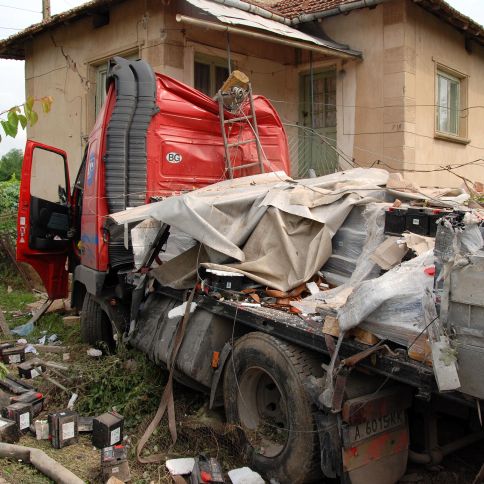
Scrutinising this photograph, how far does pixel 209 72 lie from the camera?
9750 mm

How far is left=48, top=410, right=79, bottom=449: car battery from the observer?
12.4 feet

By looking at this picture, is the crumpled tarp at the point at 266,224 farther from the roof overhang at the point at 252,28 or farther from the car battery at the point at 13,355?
the roof overhang at the point at 252,28

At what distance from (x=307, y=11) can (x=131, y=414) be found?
8.39 metres

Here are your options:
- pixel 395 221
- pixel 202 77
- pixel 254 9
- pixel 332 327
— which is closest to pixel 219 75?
pixel 202 77

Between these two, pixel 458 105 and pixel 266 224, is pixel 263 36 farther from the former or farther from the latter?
pixel 458 105

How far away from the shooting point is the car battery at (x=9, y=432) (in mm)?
3734

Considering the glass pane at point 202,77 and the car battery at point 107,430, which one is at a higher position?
the glass pane at point 202,77

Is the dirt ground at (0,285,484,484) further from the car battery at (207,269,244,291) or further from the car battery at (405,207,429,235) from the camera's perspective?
the car battery at (405,207,429,235)

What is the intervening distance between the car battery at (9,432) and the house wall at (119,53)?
6.38 meters

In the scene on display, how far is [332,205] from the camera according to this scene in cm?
387

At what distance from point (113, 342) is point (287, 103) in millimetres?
6576

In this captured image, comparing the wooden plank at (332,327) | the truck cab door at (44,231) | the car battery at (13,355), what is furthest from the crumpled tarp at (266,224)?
the car battery at (13,355)

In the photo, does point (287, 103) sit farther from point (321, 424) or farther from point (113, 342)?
point (321, 424)

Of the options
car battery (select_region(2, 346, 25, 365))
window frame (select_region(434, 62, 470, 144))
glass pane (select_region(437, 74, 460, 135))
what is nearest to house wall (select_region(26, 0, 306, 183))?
window frame (select_region(434, 62, 470, 144))
